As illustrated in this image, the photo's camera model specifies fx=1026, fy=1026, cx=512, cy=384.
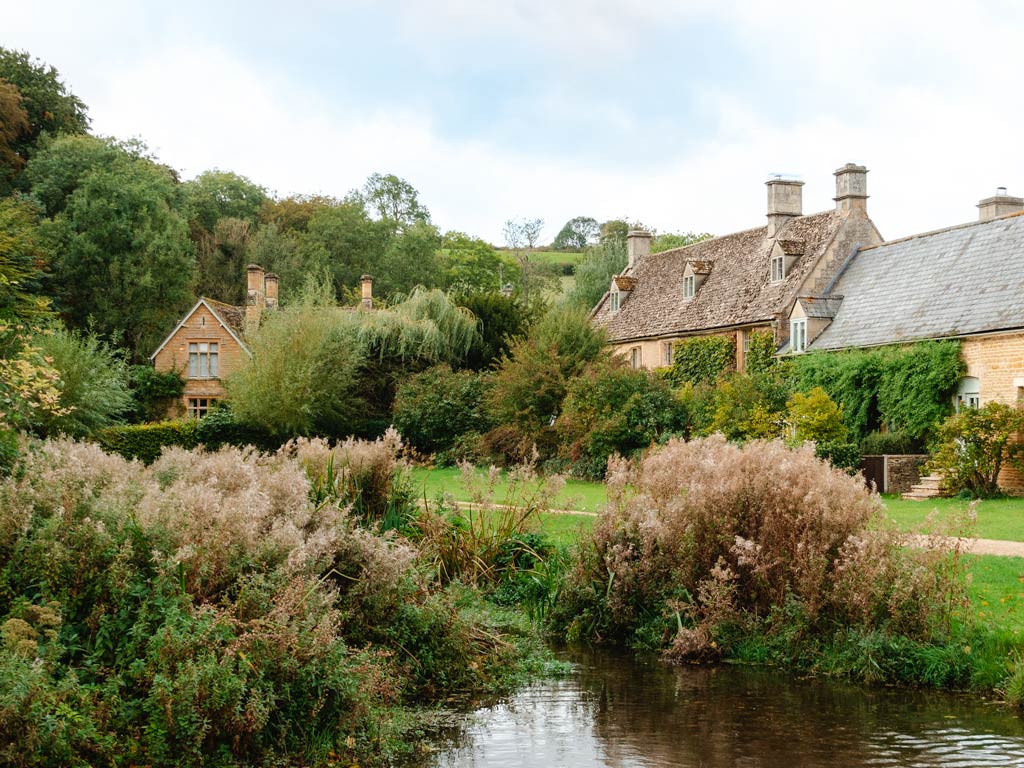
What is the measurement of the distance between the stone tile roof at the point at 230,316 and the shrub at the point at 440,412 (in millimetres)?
10436

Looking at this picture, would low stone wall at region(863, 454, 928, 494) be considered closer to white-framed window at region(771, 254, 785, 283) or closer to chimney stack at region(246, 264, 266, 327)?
white-framed window at region(771, 254, 785, 283)

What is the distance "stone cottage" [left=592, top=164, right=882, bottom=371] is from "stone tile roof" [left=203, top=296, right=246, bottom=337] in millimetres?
15301

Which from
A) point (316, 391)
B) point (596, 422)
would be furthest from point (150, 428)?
point (596, 422)

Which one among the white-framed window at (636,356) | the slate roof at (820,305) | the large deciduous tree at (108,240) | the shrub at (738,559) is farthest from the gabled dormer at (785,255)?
the large deciduous tree at (108,240)

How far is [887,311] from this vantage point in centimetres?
2980

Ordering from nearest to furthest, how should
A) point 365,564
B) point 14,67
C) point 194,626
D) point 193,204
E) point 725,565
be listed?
point 194,626, point 365,564, point 725,565, point 14,67, point 193,204

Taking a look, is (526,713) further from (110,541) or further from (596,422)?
(596,422)

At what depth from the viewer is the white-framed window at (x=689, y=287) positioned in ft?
129

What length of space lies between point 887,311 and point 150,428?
2296 centimetres

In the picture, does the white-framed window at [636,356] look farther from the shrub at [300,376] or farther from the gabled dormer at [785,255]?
the shrub at [300,376]

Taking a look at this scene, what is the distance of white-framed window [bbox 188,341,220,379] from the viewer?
43.1m

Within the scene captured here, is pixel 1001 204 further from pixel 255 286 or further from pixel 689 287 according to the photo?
pixel 255 286

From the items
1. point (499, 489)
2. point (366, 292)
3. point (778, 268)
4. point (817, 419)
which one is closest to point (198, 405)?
point (366, 292)

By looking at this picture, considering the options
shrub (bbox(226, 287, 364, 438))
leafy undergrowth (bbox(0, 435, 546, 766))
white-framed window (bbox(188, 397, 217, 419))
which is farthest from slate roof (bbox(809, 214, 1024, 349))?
white-framed window (bbox(188, 397, 217, 419))
